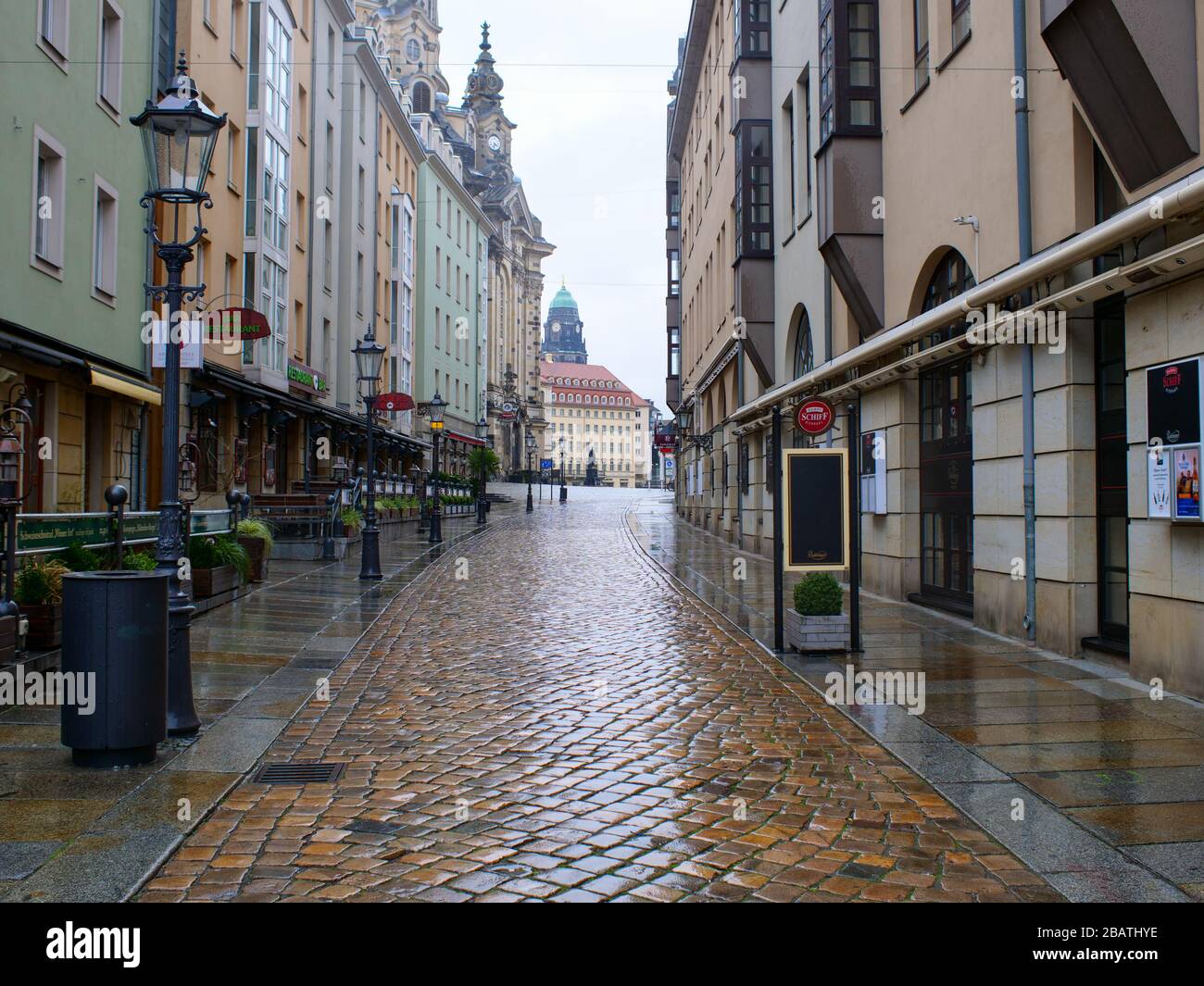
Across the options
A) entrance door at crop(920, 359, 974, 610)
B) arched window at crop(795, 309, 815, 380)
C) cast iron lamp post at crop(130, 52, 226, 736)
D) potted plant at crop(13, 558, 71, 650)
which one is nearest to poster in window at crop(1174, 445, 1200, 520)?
entrance door at crop(920, 359, 974, 610)

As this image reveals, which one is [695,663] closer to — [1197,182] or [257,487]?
[1197,182]

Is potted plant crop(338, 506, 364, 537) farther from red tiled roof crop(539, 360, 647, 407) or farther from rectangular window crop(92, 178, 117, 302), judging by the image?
red tiled roof crop(539, 360, 647, 407)

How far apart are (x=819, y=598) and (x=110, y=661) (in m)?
6.43

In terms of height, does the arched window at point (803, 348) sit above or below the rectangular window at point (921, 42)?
below

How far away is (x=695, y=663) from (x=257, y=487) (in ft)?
66.7

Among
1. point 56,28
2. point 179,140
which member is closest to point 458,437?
point 56,28

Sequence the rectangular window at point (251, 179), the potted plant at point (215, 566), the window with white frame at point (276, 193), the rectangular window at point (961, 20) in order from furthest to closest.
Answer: the window with white frame at point (276, 193) → the rectangular window at point (251, 179) → the potted plant at point (215, 566) → the rectangular window at point (961, 20)

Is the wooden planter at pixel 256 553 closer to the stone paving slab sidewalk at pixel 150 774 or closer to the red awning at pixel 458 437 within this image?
the stone paving slab sidewalk at pixel 150 774

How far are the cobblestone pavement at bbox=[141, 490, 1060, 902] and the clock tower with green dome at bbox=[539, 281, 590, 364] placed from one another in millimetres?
186459

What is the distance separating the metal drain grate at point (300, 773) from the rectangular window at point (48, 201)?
481 inches

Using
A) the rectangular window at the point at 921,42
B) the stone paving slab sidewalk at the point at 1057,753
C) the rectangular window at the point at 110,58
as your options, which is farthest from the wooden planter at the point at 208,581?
the rectangular window at the point at 921,42

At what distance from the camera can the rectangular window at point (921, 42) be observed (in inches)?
567

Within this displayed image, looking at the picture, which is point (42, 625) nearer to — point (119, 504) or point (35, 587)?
point (35, 587)

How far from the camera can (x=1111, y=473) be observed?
379 inches
